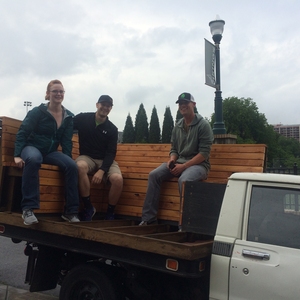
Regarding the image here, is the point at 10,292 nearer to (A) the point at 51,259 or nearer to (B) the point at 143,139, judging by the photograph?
(A) the point at 51,259

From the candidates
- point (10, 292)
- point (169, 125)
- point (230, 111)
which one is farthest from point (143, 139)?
point (10, 292)

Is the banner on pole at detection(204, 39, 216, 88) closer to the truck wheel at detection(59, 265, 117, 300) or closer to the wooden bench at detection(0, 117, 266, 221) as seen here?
the wooden bench at detection(0, 117, 266, 221)

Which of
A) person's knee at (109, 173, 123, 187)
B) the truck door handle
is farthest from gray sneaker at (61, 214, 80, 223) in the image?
the truck door handle

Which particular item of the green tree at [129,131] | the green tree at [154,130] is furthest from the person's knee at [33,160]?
the green tree at [129,131]

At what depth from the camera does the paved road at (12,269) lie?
586cm

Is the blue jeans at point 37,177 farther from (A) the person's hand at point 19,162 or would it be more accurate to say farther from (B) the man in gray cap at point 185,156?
(B) the man in gray cap at point 185,156

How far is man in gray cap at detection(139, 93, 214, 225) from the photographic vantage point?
4.70 m

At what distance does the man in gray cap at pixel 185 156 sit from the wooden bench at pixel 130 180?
0.57 ft

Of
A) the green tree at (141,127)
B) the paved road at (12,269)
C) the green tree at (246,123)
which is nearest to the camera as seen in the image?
the paved road at (12,269)

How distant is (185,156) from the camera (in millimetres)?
5051

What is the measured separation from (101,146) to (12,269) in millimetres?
3186

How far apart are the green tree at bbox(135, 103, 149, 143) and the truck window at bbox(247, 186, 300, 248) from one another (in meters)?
55.6

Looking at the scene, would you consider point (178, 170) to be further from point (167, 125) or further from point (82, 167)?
point (167, 125)

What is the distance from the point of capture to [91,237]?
3.65 meters
